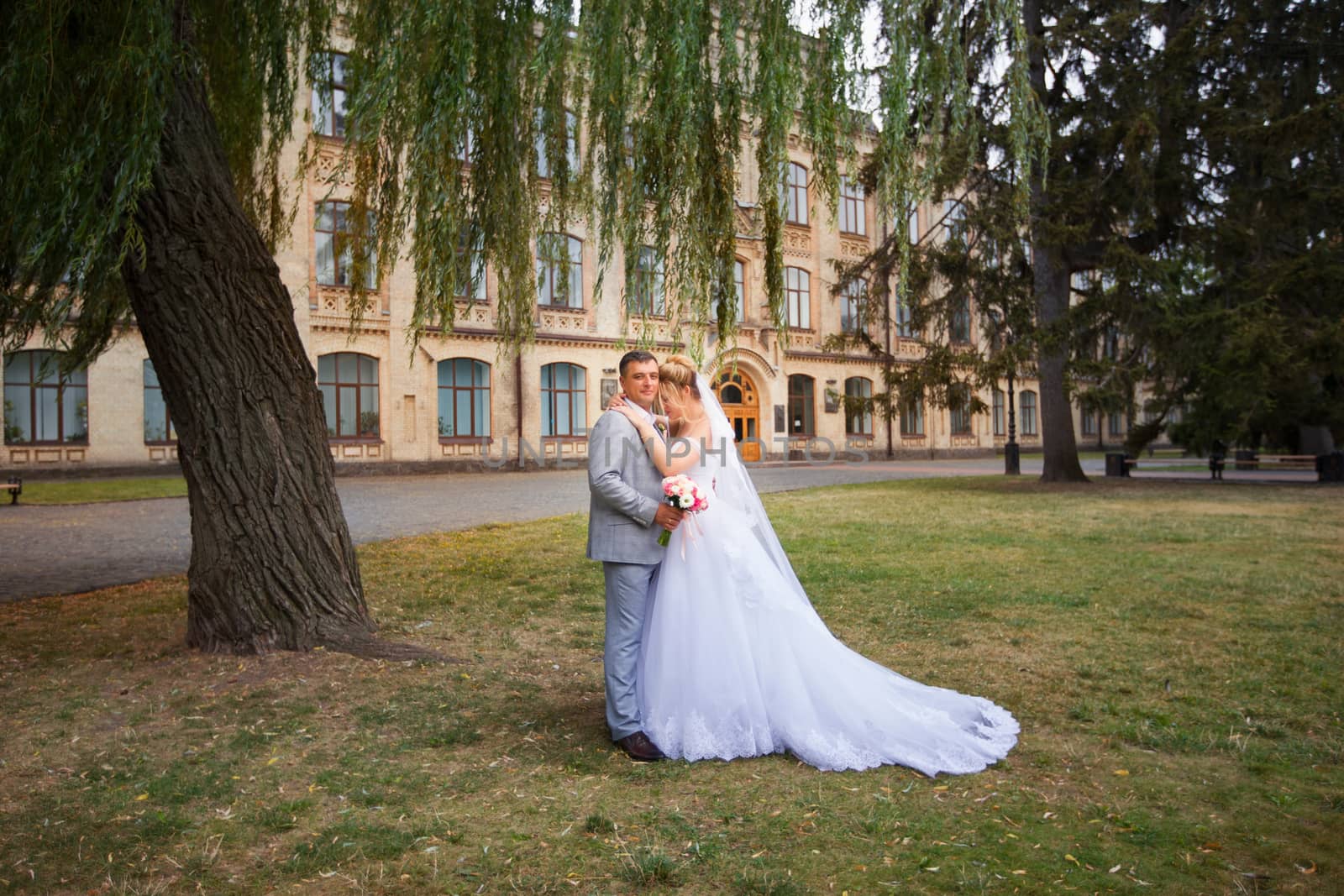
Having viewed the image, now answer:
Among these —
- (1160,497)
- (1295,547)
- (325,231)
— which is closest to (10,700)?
(1295,547)

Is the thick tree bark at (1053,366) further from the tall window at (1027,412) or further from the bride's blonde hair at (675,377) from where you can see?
the tall window at (1027,412)

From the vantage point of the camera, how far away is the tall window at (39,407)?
22578 millimetres

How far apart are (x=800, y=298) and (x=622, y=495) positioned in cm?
3300

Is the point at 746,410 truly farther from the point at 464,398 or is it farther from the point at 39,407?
the point at 39,407

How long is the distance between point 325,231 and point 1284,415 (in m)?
24.5

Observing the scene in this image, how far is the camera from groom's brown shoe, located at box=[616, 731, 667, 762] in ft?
13.5

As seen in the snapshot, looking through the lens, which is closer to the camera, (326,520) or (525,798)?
(525,798)

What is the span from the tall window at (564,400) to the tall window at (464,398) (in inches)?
81.4

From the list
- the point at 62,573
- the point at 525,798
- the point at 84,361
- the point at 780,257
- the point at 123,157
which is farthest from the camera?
the point at 62,573

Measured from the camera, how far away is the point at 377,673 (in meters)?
5.42

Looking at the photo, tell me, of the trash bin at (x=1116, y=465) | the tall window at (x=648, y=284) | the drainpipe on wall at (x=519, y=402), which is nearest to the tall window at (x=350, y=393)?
the drainpipe on wall at (x=519, y=402)

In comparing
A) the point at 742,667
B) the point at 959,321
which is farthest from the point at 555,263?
the point at 959,321

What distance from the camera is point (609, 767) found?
4.02m

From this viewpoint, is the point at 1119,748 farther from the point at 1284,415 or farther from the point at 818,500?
the point at 1284,415
